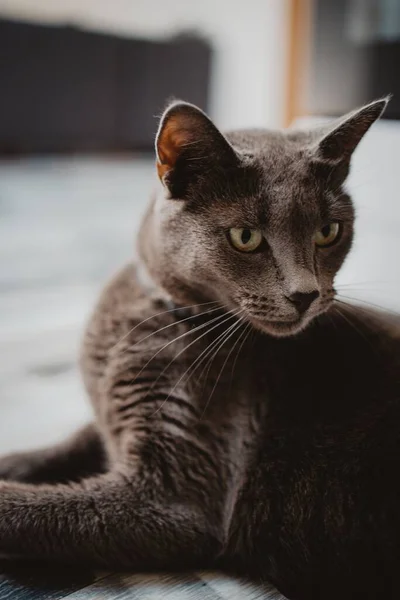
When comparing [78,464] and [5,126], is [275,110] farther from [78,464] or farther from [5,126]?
[78,464]

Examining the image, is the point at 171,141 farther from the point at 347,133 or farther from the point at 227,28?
the point at 227,28

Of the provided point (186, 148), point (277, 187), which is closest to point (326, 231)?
point (277, 187)

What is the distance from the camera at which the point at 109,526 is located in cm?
94

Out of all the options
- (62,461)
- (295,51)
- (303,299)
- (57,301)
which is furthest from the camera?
(295,51)

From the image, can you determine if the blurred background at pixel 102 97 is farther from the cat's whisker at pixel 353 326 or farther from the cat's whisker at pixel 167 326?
the cat's whisker at pixel 353 326

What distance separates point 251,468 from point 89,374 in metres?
0.32

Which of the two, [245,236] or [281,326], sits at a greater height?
[245,236]

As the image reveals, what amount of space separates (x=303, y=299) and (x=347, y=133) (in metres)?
0.27

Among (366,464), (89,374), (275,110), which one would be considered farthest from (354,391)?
(275,110)

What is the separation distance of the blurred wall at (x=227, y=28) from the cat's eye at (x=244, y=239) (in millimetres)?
1293

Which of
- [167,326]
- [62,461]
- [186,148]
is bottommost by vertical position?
[62,461]

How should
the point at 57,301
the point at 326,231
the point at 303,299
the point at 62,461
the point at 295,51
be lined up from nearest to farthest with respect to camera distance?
the point at 303,299
the point at 326,231
the point at 62,461
the point at 57,301
the point at 295,51

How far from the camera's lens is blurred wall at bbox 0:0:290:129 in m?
2.21

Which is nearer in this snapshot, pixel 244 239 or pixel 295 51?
pixel 244 239
